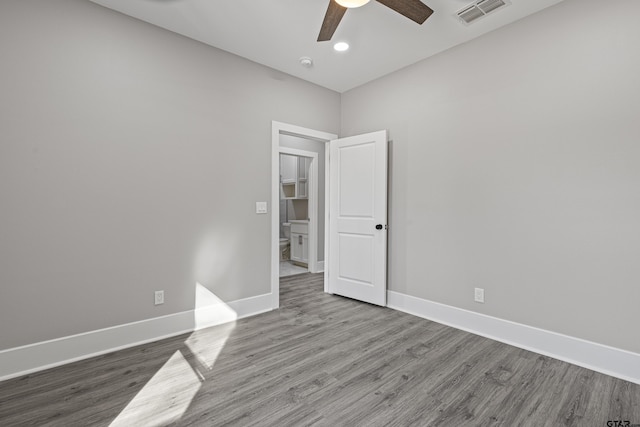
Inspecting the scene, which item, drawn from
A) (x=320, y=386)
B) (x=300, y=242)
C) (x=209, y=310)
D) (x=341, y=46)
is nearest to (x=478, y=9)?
(x=341, y=46)

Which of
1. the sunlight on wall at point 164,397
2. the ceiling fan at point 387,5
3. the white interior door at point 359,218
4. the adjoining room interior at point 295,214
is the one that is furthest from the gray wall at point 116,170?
the adjoining room interior at point 295,214

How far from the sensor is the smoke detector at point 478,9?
2.44 meters

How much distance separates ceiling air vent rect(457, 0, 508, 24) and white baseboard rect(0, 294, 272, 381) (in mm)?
3455

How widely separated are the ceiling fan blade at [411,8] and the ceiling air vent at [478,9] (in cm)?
64

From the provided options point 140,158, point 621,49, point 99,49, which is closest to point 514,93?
point 621,49

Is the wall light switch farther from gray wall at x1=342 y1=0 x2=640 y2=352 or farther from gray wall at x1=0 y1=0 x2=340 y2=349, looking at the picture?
gray wall at x1=342 y1=0 x2=640 y2=352

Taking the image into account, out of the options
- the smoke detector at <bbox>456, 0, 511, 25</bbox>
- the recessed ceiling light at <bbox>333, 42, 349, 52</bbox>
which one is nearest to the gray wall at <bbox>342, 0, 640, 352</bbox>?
the smoke detector at <bbox>456, 0, 511, 25</bbox>

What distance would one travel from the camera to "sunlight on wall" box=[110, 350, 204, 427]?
5.58 feet

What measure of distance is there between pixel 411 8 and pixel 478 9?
879mm

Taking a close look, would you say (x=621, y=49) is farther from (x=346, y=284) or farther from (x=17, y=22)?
(x=17, y=22)

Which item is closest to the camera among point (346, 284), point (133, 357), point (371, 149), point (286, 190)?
point (133, 357)

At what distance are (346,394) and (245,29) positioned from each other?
3.14 meters

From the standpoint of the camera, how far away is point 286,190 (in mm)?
7262

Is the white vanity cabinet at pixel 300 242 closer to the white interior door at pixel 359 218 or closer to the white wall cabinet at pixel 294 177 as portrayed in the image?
the white wall cabinet at pixel 294 177
